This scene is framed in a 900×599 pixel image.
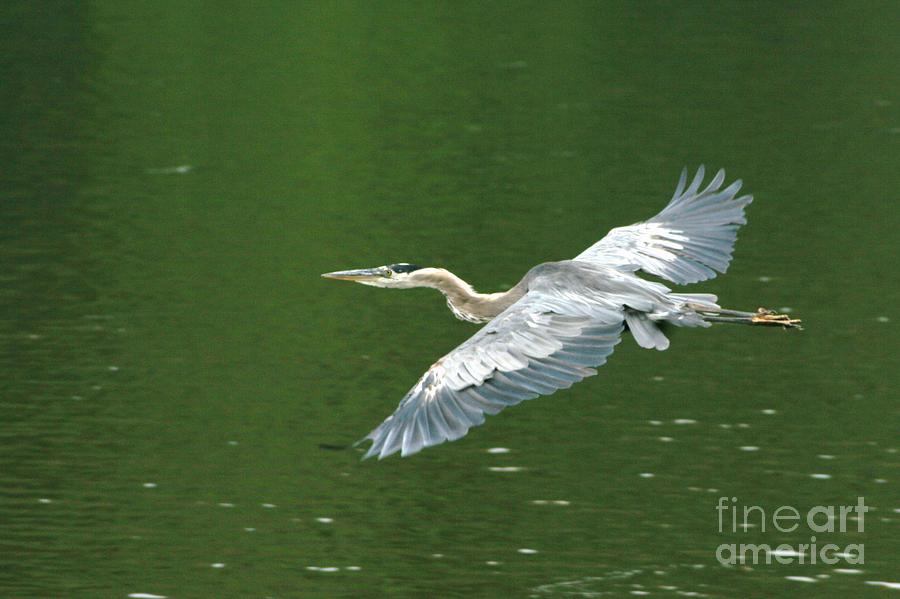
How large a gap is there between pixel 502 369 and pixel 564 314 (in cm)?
78

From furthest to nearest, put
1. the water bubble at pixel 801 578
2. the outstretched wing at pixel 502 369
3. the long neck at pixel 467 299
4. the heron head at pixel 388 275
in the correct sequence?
1. the heron head at pixel 388 275
2. the water bubble at pixel 801 578
3. the long neck at pixel 467 299
4. the outstretched wing at pixel 502 369

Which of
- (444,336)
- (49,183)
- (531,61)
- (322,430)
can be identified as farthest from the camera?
(531,61)

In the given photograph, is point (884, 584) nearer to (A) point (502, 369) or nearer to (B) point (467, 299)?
(B) point (467, 299)

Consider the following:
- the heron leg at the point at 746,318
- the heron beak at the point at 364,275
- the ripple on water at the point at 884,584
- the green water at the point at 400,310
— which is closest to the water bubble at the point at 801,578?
the green water at the point at 400,310

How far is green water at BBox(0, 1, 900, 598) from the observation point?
11.9 metres

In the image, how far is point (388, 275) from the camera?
11.7m

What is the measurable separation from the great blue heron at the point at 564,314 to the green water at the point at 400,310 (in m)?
1.88

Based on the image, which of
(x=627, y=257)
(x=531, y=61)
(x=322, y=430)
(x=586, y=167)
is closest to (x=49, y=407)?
(x=322, y=430)

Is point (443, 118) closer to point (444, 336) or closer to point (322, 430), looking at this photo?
point (444, 336)

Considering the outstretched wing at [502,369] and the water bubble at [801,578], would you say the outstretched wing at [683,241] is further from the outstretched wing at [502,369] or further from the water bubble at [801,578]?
the water bubble at [801,578]

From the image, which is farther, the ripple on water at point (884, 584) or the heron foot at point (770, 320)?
the ripple on water at point (884, 584)

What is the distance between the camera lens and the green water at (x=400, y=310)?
1187 cm

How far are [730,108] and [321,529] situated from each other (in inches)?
734

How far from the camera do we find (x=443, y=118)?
92.8ft
